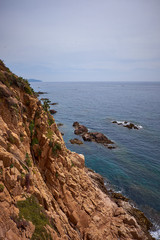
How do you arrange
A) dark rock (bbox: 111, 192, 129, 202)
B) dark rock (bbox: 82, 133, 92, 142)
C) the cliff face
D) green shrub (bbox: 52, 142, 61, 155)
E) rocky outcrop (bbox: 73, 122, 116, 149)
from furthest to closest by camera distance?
dark rock (bbox: 82, 133, 92, 142), rocky outcrop (bbox: 73, 122, 116, 149), dark rock (bbox: 111, 192, 129, 202), green shrub (bbox: 52, 142, 61, 155), the cliff face

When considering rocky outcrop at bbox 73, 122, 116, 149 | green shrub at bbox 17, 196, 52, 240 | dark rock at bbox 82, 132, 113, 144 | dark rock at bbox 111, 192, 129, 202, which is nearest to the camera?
green shrub at bbox 17, 196, 52, 240

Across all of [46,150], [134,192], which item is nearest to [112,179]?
[134,192]

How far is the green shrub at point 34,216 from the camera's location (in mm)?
10977

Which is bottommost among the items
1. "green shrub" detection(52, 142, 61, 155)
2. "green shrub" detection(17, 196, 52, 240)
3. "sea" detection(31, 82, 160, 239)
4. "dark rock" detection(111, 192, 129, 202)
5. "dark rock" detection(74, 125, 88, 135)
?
"dark rock" detection(111, 192, 129, 202)

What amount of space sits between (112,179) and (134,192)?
552 centimetres

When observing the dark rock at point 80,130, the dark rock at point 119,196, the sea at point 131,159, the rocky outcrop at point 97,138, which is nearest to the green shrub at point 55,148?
the dark rock at point 119,196

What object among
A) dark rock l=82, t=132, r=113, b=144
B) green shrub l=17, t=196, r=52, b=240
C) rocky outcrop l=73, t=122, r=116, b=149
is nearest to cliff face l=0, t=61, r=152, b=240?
green shrub l=17, t=196, r=52, b=240

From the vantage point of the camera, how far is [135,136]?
5916 cm

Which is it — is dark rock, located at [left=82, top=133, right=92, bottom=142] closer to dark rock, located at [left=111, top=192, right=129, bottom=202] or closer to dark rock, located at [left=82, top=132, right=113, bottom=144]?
dark rock, located at [left=82, top=132, right=113, bottom=144]

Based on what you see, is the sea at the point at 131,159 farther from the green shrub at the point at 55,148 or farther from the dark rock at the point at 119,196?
the green shrub at the point at 55,148

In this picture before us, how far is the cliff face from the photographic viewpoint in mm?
11172

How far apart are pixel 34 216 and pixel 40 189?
3.45 metres

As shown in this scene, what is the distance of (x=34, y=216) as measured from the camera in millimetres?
11773

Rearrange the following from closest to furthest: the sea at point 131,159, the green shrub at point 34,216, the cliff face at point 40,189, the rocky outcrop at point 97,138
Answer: the green shrub at point 34,216 < the cliff face at point 40,189 < the sea at point 131,159 < the rocky outcrop at point 97,138
